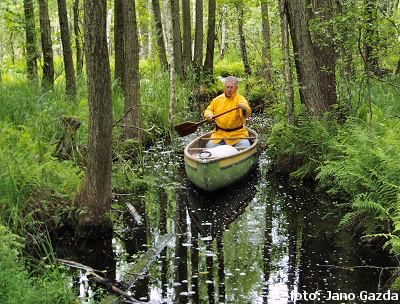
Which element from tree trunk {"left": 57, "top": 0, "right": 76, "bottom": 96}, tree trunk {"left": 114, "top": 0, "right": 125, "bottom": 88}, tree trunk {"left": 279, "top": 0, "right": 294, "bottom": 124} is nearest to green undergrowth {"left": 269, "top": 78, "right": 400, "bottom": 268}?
tree trunk {"left": 279, "top": 0, "right": 294, "bottom": 124}

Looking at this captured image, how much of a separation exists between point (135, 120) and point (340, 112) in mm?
4037

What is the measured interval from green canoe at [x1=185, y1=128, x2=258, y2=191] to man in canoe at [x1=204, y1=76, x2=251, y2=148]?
628 millimetres

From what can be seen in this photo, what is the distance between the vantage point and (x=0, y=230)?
15.8 feet

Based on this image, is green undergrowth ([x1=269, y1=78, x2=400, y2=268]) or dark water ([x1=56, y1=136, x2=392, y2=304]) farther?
green undergrowth ([x1=269, y1=78, x2=400, y2=268])

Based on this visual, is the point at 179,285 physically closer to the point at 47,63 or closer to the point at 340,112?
the point at 340,112

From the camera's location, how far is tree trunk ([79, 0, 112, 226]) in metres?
6.37

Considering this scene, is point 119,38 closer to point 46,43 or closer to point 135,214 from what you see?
point 46,43

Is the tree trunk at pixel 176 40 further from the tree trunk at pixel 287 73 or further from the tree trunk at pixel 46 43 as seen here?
the tree trunk at pixel 287 73

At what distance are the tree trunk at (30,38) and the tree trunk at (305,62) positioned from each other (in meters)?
5.32

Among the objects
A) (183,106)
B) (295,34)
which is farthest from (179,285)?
(183,106)

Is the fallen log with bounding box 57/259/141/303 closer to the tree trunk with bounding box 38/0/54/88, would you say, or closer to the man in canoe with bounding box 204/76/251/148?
the man in canoe with bounding box 204/76/251/148

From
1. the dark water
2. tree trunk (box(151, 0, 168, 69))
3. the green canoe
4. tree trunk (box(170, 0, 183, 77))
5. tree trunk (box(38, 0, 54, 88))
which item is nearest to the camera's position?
the dark water

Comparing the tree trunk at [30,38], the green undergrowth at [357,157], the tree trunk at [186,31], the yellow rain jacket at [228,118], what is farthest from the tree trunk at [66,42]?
the tree trunk at [186,31]

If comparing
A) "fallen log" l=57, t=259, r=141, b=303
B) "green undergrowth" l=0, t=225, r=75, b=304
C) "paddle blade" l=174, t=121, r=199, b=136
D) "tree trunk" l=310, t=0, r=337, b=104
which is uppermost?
"tree trunk" l=310, t=0, r=337, b=104
